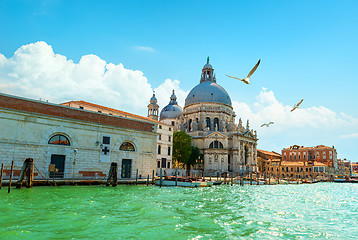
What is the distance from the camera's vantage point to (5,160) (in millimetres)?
18297

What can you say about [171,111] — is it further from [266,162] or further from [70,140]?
[70,140]

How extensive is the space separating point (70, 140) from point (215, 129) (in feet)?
120

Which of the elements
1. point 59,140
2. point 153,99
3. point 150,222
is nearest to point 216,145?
point 153,99

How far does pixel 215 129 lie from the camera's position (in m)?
54.3

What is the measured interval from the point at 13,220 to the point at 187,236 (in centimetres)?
561

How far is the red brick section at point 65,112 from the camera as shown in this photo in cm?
1894

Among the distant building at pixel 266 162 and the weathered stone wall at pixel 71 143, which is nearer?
the weathered stone wall at pixel 71 143

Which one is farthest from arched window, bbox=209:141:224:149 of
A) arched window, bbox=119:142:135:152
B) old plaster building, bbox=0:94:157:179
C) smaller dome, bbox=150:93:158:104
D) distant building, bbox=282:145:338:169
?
distant building, bbox=282:145:338:169

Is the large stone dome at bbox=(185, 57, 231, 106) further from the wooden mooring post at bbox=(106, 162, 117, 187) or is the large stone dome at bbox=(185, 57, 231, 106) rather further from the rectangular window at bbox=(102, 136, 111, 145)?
the wooden mooring post at bbox=(106, 162, 117, 187)

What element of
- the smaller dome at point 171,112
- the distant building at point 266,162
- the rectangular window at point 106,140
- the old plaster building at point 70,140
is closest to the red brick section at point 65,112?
the old plaster building at point 70,140

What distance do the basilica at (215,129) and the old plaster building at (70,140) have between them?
84.6ft

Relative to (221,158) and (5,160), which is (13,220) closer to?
(5,160)

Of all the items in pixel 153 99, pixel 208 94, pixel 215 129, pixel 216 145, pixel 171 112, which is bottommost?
pixel 216 145

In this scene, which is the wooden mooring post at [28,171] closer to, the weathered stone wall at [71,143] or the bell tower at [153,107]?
the weathered stone wall at [71,143]
